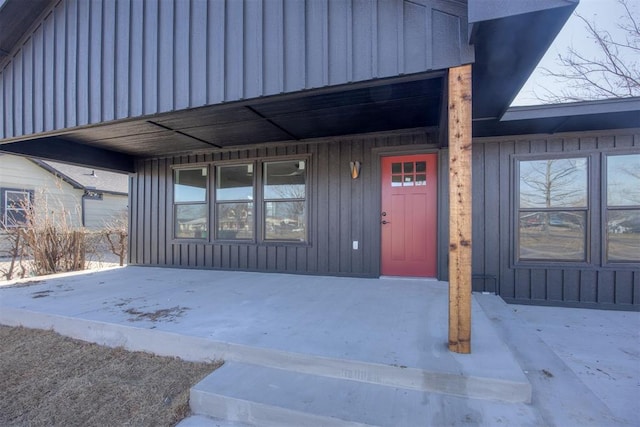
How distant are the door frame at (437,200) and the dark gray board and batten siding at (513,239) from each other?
380 mm

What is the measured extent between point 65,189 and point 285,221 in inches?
426

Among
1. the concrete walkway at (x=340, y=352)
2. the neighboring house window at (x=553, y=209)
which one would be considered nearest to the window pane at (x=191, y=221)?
the concrete walkway at (x=340, y=352)

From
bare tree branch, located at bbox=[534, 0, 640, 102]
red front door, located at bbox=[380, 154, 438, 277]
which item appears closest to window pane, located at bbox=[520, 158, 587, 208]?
red front door, located at bbox=[380, 154, 438, 277]

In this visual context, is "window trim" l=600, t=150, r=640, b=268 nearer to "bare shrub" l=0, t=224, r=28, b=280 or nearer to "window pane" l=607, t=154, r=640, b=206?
"window pane" l=607, t=154, r=640, b=206

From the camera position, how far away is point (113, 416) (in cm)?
193

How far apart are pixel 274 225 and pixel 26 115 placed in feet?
12.4

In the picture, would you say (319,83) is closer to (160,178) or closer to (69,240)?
(160,178)

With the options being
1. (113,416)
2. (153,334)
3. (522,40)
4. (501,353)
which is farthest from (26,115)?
(501,353)

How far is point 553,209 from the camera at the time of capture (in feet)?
12.9

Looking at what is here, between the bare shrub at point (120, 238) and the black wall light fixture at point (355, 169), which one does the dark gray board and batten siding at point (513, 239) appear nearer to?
the black wall light fixture at point (355, 169)

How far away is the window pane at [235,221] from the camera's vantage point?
5.41 metres

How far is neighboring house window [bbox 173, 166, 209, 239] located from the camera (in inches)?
229

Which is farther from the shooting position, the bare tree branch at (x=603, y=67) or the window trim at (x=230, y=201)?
the bare tree branch at (x=603, y=67)

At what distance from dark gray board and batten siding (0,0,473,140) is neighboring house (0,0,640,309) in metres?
0.02
